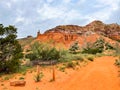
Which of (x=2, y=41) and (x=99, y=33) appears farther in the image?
(x=99, y=33)

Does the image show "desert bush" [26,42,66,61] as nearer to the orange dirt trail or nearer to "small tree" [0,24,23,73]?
"small tree" [0,24,23,73]

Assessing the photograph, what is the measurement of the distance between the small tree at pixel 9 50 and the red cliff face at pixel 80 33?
189 ft

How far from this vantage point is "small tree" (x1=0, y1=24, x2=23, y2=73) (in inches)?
1086

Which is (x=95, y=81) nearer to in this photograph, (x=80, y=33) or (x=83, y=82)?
(x=83, y=82)

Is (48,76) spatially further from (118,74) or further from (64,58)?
(64,58)

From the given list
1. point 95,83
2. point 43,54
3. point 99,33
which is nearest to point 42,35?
point 99,33

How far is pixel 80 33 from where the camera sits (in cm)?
9400

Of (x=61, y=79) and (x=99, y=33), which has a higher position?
(x=99, y=33)

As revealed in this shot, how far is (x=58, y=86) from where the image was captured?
19.7 meters

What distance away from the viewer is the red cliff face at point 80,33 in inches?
3504

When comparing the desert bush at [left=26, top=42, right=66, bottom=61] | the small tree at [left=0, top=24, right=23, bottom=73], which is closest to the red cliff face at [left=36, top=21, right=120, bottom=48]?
the desert bush at [left=26, top=42, right=66, bottom=61]

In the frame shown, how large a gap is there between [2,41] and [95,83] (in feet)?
39.7

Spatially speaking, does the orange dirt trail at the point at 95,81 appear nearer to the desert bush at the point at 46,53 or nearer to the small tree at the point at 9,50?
the small tree at the point at 9,50

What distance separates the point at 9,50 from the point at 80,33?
66.9m
